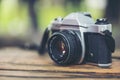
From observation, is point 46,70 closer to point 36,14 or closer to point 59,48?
point 59,48

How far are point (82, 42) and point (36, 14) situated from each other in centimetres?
25

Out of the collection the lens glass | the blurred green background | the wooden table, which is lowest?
the wooden table

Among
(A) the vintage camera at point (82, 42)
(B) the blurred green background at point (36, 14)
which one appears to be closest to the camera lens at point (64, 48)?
(A) the vintage camera at point (82, 42)

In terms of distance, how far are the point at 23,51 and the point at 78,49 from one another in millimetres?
276

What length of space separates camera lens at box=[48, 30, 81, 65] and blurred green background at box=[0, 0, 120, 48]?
17 cm

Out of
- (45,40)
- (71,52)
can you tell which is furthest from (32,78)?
(45,40)

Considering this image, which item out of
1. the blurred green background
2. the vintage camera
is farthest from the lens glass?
the blurred green background

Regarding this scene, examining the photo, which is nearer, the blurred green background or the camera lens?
the camera lens

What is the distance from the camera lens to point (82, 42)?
78 centimetres

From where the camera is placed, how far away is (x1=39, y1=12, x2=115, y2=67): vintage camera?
0.76m

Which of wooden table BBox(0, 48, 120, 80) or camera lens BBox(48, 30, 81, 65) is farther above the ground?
camera lens BBox(48, 30, 81, 65)

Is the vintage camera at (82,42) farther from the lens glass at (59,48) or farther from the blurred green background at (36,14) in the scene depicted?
the blurred green background at (36,14)

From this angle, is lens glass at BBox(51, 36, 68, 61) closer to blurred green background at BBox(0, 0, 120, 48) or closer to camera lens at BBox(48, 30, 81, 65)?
camera lens at BBox(48, 30, 81, 65)

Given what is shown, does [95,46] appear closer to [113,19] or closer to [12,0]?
[113,19]
